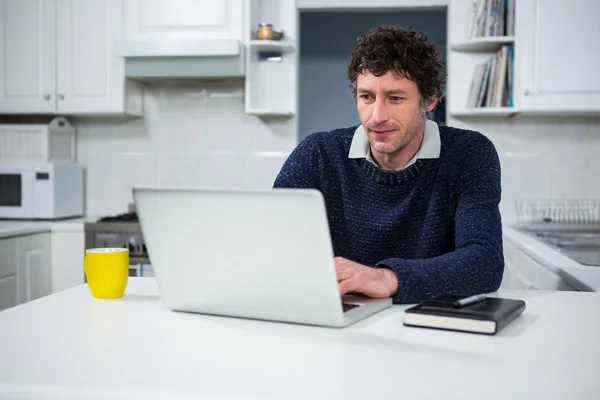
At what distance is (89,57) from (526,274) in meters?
2.41

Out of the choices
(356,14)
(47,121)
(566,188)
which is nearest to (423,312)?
(566,188)

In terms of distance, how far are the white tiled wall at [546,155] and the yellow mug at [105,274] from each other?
102 inches

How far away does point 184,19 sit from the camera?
352 cm

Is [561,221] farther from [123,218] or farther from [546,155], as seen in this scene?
[123,218]

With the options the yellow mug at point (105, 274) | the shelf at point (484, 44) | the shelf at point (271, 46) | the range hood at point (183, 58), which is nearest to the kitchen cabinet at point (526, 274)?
the shelf at point (484, 44)

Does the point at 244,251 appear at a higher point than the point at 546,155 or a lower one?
Result: lower

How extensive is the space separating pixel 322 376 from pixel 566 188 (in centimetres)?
309

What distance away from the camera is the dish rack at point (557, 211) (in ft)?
11.1

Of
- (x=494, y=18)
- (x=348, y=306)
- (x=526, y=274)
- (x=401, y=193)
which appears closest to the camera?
(x=348, y=306)

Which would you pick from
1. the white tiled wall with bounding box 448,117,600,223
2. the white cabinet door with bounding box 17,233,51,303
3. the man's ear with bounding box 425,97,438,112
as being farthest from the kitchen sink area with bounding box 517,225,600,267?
the white cabinet door with bounding box 17,233,51,303

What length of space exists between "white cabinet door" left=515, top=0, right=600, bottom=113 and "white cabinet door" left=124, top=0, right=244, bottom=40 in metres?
1.41

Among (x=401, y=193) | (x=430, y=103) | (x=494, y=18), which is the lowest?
(x=401, y=193)

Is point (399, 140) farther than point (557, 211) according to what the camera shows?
No

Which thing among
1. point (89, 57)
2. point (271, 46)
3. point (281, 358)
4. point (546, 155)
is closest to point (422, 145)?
point (281, 358)
